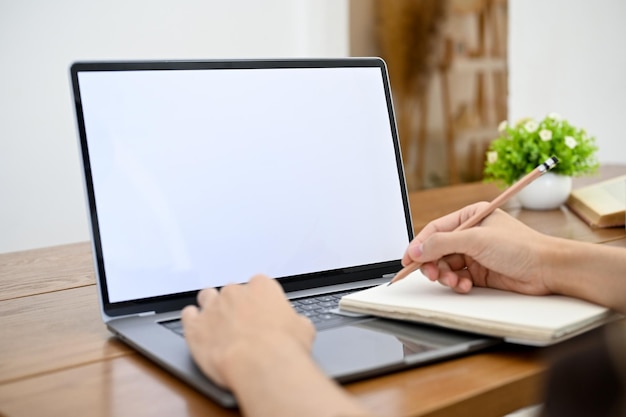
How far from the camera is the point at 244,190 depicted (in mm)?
976

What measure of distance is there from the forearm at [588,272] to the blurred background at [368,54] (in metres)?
2.39

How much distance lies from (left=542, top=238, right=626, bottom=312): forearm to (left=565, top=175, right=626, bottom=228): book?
0.62 metres

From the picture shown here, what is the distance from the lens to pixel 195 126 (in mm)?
952

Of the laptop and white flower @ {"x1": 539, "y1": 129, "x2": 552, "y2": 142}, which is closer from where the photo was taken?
Answer: the laptop

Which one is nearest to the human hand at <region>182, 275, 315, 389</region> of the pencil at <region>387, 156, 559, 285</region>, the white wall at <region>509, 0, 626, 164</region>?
the pencil at <region>387, 156, 559, 285</region>

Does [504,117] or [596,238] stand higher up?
[596,238]

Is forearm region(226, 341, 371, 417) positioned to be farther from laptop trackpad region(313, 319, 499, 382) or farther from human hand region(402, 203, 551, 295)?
human hand region(402, 203, 551, 295)

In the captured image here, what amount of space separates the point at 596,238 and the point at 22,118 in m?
2.17

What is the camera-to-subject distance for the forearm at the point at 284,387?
0.54m

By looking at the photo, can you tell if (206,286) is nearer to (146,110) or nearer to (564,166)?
(146,110)

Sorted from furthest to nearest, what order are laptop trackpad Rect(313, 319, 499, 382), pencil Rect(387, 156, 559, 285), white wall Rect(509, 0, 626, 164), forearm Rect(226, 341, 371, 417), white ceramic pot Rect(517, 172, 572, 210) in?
white wall Rect(509, 0, 626, 164), white ceramic pot Rect(517, 172, 572, 210), pencil Rect(387, 156, 559, 285), laptop trackpad Rect(313, 319, 499, 382), forearm Rect(226, 341, 371, 417)

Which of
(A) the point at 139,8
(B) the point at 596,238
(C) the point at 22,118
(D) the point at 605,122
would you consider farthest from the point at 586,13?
(B) the point at 596,238

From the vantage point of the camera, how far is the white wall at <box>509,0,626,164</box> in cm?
446

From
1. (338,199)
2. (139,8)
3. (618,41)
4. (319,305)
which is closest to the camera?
(319,305)
